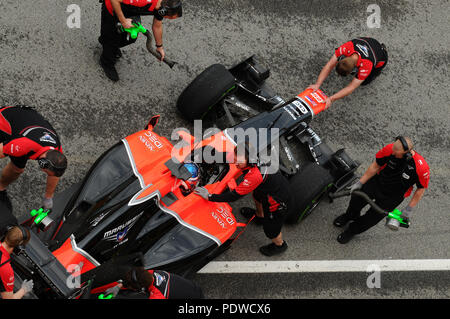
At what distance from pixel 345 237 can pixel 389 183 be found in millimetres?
990

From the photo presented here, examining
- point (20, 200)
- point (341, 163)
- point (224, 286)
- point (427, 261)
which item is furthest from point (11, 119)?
point (427, 261)

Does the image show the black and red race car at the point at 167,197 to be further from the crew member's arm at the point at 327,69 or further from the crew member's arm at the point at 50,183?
the crew member's arm at the point at 327,69

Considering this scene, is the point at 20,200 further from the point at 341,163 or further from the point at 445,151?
the point at 445,151

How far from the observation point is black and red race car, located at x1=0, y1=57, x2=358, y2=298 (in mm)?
5246

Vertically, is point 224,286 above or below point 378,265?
above

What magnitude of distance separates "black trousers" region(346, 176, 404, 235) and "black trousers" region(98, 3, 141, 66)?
3.47 metres

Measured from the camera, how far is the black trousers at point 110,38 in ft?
22.2

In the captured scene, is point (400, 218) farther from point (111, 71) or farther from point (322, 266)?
point (111, 71)

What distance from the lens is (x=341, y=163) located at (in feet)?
22.3

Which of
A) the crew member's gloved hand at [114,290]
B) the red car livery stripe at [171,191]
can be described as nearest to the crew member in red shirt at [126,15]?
the red car livery stripe at [171,191]

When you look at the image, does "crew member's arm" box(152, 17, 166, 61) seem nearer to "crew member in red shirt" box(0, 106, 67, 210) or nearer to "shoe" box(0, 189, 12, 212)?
"crew member in red shirt" box(0, 106, 67, 210)

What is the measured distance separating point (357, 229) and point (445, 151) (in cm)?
209

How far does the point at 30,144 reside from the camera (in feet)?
18.1
